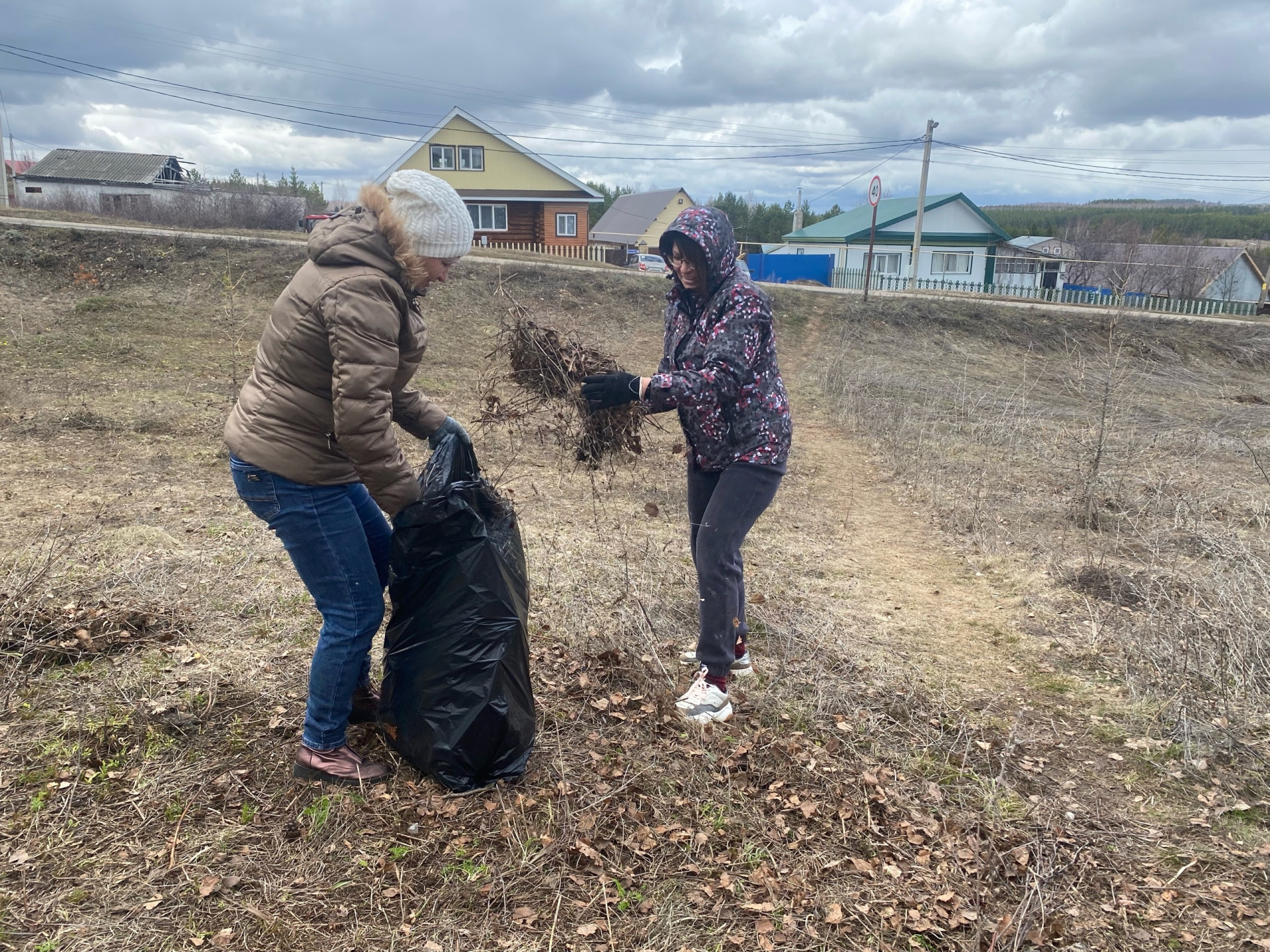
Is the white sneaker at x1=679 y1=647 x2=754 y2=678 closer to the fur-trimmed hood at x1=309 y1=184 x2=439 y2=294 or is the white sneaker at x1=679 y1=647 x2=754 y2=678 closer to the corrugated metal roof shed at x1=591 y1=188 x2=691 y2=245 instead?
the fur-trimmed hood at x1=309 y1=184 x2=439 y2=294

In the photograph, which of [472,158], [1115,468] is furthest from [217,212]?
[1115,468]

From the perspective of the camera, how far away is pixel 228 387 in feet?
29.4

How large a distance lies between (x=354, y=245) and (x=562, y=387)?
1.70 m

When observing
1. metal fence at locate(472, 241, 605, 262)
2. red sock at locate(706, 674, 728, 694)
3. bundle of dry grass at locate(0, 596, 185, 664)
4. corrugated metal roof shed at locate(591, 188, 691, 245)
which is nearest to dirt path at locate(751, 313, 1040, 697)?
red sock at locate(706, 674, 728, 694)

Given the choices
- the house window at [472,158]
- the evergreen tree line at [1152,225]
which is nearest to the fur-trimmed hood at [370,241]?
the house window at [472,158]

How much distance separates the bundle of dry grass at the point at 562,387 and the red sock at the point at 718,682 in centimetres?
124

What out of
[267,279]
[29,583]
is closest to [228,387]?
[267,279]

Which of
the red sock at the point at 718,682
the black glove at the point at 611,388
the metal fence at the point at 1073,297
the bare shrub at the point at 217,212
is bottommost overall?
the red sock at the point at 718,682

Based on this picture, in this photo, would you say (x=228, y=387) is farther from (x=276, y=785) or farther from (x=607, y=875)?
(x=607, y=875)

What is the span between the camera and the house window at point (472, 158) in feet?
95.8

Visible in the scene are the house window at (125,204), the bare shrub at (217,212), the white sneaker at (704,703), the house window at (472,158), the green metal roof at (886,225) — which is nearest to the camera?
the white sneaker at (704,703)

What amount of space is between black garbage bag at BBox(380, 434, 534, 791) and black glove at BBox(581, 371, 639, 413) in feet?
1.90

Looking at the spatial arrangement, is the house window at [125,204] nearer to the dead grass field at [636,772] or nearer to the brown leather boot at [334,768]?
the dead grass field at [636,772]

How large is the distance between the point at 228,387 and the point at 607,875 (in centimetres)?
830
